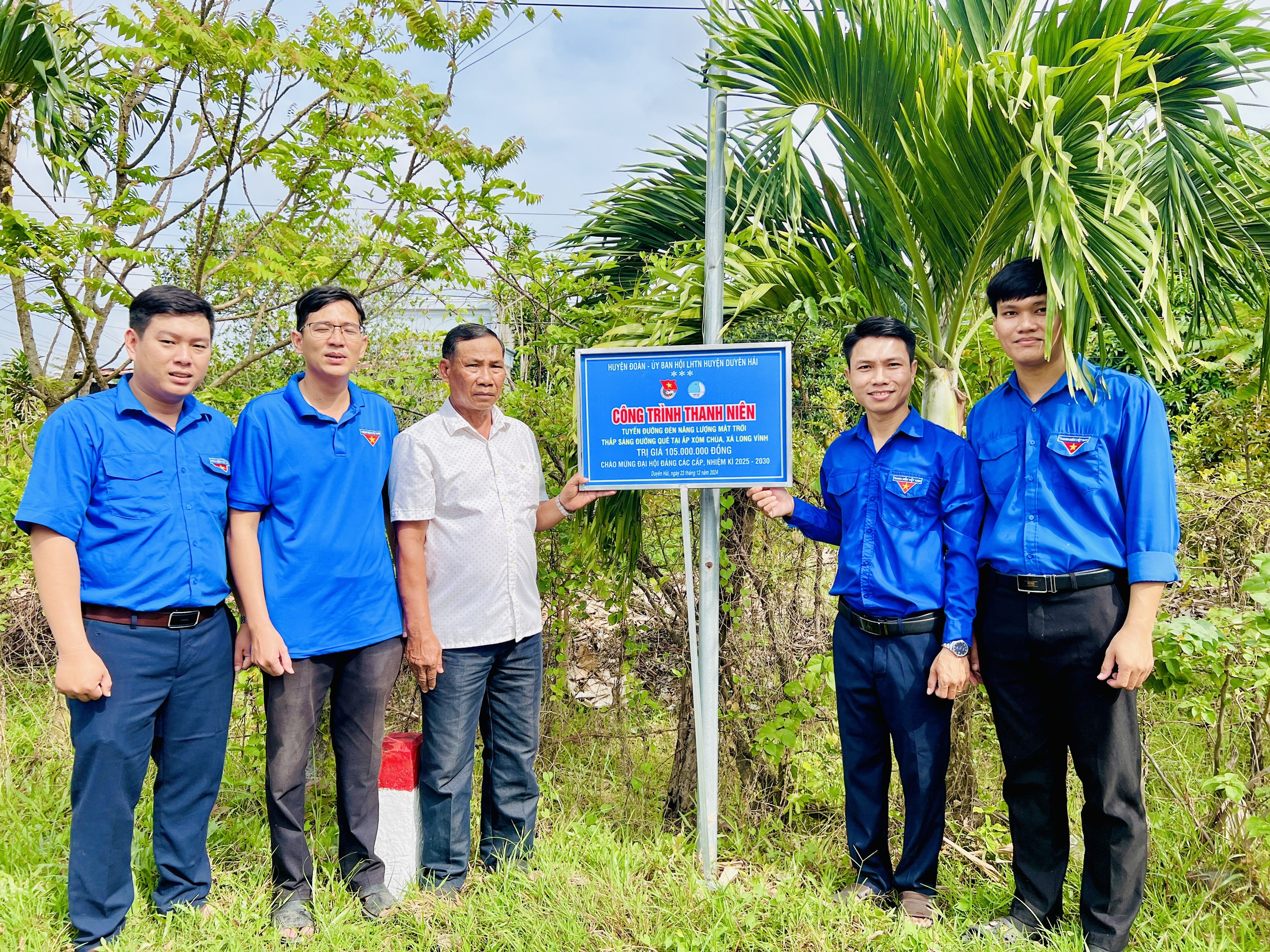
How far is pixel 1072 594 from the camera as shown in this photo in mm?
2529

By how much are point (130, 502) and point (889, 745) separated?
269 cm

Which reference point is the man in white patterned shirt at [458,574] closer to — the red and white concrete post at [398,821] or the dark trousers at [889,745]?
the red and white concrete post at [398,821]

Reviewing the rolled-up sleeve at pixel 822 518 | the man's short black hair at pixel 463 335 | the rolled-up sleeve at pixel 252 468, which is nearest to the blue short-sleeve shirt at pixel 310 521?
the rolled-up sleeve at pixel 252 468

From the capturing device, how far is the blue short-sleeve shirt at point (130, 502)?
2.61 m

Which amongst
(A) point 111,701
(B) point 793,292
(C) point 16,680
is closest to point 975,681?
(B) point 793,292

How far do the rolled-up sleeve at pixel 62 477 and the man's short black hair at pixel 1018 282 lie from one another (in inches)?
116

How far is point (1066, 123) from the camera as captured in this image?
108 inches

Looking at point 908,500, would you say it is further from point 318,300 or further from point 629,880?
point 318,300

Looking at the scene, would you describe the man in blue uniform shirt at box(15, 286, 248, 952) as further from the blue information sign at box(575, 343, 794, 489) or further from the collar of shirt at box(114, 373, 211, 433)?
the blue information sign at box(575, 343, 794, 489)

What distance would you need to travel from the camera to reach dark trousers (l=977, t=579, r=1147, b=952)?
2521 mm

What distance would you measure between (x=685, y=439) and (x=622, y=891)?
65.1 inches

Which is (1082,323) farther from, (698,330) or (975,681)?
(698,330)

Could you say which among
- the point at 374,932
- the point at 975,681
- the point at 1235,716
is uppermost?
the point at 975,681

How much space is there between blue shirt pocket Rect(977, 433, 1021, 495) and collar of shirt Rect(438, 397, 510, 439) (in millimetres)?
1735
